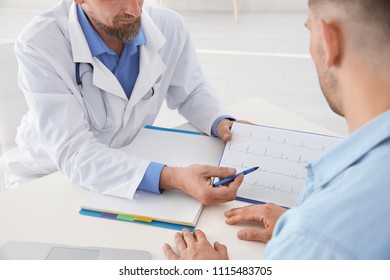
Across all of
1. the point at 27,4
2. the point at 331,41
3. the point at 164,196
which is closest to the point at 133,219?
the point at 164,196

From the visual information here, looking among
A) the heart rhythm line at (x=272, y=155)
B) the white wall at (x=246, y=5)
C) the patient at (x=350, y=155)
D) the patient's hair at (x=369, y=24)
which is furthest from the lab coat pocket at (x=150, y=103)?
the white wall at (x=246, y=5)

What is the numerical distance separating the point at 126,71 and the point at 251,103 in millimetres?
444

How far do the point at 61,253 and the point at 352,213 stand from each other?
64 cm

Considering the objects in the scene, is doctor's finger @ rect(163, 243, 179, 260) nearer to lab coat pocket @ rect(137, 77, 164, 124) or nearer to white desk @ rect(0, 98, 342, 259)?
white desk @ rect(0, 98, 342, 259)

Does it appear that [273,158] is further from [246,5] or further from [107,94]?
[246,5]

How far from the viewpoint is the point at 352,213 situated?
68 cm

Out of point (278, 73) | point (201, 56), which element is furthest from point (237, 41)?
point (278, 73)

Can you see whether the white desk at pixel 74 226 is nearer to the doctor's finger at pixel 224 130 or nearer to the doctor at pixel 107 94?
the doctor at pixel 107 94

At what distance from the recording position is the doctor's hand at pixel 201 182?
4.02 feet

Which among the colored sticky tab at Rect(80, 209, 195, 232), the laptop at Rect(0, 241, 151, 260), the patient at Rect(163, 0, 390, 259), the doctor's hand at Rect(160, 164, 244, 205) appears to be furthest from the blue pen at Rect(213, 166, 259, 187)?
the patient at Rect(163, 0, 390, 259)

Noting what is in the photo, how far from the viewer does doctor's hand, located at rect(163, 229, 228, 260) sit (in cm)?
106

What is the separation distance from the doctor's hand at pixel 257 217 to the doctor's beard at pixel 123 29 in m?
0.65

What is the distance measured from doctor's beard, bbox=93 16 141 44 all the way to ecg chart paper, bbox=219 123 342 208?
1.38 feet

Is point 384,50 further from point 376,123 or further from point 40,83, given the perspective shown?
point 40,83
